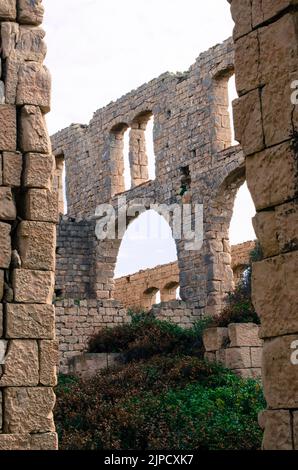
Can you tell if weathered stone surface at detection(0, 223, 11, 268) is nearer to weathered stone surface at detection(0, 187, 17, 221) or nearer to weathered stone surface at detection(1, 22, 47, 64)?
weathered stone surface at detection(0, 187, 17, 221)

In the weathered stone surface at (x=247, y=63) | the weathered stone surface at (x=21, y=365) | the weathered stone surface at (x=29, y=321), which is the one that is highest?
the weathered stone surface at (x=247, y=63)

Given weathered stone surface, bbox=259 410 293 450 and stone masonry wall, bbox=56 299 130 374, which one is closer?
weathered stone surface, bbox=259 410 293 450

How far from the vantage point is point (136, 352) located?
18.8 metres

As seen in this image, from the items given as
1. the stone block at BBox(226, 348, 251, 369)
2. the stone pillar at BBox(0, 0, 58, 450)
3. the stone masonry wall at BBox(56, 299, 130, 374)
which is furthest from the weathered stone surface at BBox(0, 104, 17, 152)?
the stone masonry wall at BBox(56, 299, 130, 374)

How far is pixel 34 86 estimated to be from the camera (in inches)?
400

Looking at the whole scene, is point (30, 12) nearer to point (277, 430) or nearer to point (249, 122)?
point (249, 122)

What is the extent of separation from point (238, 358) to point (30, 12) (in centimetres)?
832

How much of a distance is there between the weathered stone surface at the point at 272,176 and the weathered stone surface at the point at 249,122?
0.09 metres

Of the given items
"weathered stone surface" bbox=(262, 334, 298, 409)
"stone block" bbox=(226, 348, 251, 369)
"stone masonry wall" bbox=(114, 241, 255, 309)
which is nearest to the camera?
"weathered stone surface" bbox=(262, 334, 298, 409)

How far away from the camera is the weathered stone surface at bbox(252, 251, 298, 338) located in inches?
247

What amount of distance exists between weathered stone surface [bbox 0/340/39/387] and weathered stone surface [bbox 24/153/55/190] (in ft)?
5.32

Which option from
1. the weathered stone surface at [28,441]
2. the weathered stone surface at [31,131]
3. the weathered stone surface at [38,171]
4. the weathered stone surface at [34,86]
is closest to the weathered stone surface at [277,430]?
the weathered stone surface at [28,441]

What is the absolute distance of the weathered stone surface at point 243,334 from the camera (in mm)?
16797

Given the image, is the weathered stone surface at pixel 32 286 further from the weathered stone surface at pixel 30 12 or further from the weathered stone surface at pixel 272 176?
the weathered stone surface at pixel 272 176
